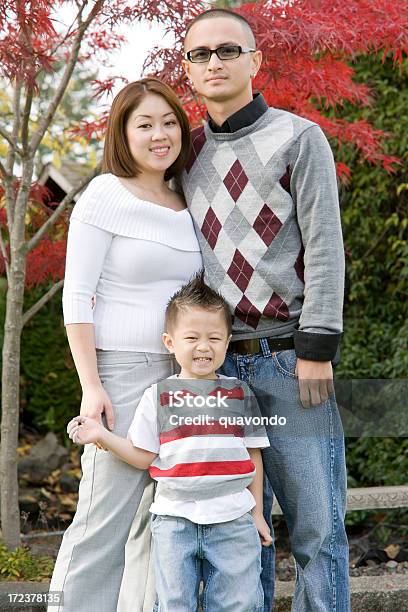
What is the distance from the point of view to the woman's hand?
7.93ft

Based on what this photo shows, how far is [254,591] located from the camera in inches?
91.9

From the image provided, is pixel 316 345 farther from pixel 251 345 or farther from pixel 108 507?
pixel 108 507

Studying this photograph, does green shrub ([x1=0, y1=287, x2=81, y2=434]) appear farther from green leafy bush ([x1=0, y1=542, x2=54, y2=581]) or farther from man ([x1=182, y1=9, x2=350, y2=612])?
man ([x1=182, y1=9, x2=350, y2=612])

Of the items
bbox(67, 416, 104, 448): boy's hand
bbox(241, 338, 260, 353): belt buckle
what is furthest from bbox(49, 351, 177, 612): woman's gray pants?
bbox(241, 338, 260, 353): belt buckle

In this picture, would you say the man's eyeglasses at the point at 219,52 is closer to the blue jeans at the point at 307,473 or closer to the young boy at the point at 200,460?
the young boy at the point at 200,460

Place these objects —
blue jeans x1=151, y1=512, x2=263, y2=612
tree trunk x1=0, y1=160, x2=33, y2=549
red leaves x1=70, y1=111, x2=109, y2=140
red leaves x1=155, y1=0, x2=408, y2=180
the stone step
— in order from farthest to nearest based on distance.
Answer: the stone step < red leaves x1=70, y1=111, x2=109, y2=140 < tree trunk x1=0, y1=160, x2=33, y2=549 < red leaves x1=155, y1=0, x2=408, y2=180 < blue jeans x1=151, y1=512, x2=263, y2=612

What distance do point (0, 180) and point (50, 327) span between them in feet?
7.73

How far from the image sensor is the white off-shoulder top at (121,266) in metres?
2.43

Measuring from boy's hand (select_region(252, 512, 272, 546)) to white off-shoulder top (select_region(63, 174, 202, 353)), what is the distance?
0.56 meters

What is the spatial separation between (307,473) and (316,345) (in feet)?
1.26

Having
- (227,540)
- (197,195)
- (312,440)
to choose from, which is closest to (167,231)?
(197,195)

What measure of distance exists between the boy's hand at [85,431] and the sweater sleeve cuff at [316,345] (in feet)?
1.97

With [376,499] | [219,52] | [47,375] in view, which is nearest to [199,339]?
[219,52]

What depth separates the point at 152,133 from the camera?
252 cm
